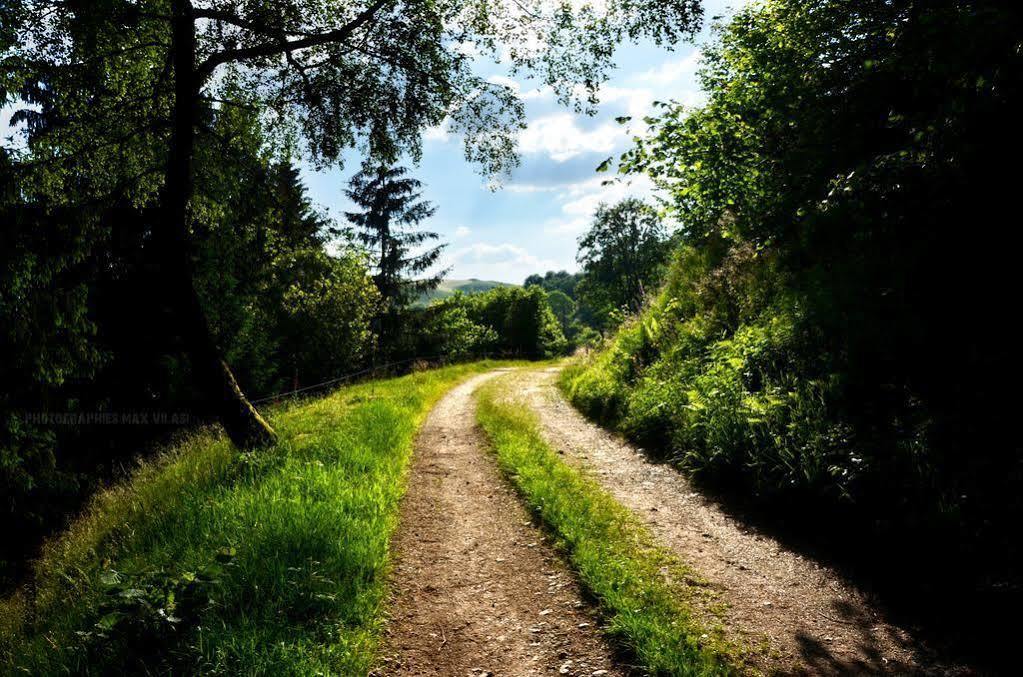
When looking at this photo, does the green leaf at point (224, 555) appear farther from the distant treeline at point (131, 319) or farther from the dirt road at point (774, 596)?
the distant treeline at point (131, 319)

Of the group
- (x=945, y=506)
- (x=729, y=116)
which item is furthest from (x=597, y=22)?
(x=945, y=506)

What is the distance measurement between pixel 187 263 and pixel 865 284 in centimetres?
1214

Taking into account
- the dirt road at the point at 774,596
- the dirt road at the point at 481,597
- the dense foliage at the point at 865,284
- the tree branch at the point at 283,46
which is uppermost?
the tree branch at the point at 283,46

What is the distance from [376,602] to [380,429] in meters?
5.84

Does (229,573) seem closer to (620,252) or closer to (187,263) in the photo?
(187,263)

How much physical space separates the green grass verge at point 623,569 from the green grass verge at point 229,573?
2143mm

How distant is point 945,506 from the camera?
14.8 ft

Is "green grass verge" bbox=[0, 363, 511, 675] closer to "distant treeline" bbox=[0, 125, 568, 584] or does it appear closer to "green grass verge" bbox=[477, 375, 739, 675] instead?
"green grass verge" bbox=[477, 375, 739, 675]

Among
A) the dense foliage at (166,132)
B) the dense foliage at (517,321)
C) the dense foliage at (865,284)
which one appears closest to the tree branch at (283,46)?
the dense foliage at (166,132)

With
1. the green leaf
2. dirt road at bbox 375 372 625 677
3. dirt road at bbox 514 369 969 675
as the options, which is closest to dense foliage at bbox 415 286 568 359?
dirt road at bbox 375 372 625 677

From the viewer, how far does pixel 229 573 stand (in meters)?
4.52

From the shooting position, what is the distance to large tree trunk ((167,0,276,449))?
829 centimetres

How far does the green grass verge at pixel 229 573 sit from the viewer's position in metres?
3.65

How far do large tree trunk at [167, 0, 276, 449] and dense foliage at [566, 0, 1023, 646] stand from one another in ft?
27.2
